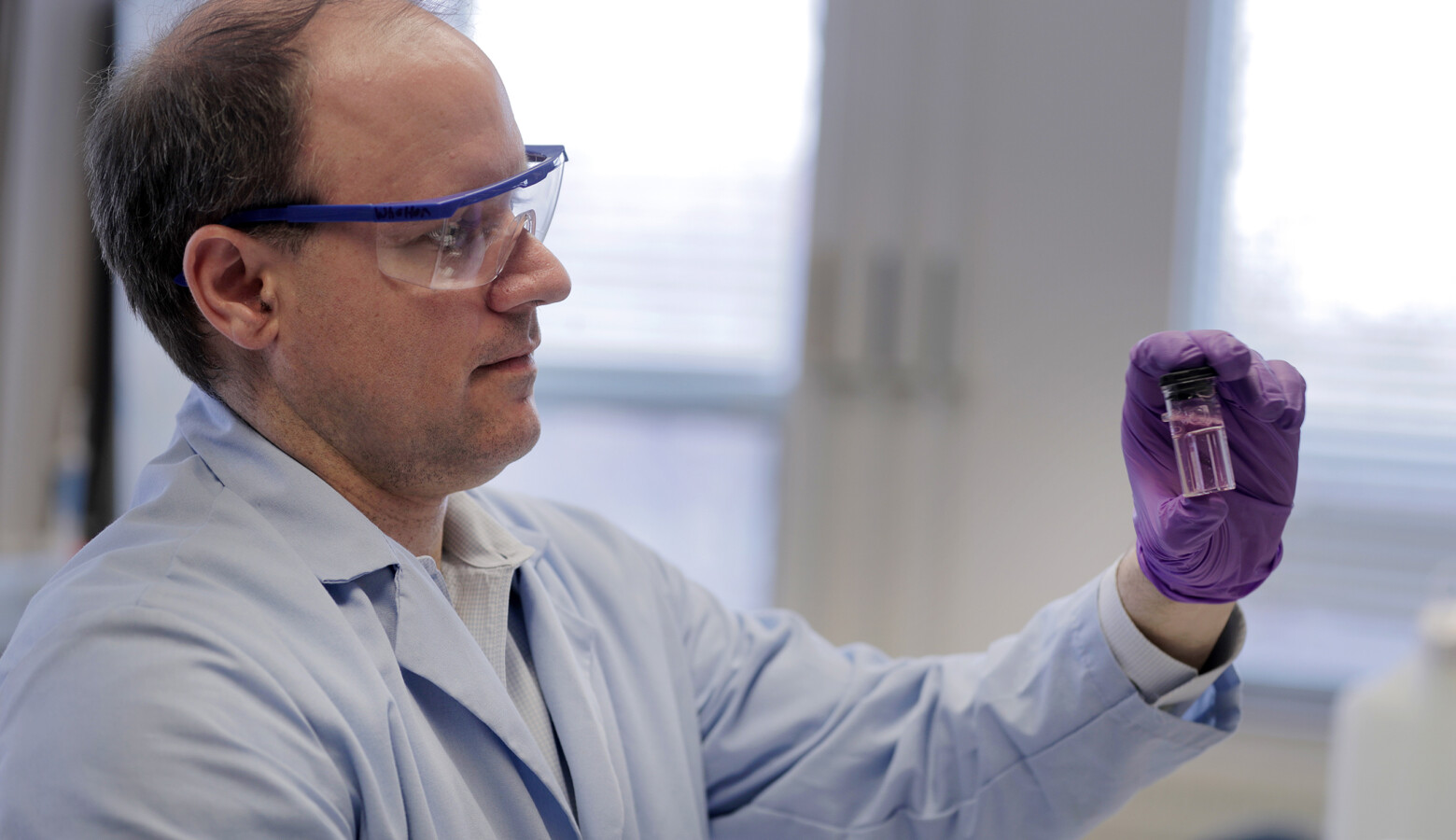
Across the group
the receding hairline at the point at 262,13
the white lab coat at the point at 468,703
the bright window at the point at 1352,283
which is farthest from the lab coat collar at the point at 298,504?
the bright window at the point at 1352,283

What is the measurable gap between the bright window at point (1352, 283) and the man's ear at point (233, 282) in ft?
5.43

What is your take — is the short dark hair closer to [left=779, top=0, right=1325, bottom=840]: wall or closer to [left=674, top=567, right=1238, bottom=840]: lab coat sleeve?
[left=674, top=567, right=1238, bottom=840]: lab coat sleeve

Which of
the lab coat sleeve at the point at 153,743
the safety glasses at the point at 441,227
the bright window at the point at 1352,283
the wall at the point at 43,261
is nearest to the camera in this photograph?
the lab coat sleeve at the point at 153,743

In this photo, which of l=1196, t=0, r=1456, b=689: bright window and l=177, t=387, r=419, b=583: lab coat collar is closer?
l=177, t=387, r=419, b=583: lab coat collar

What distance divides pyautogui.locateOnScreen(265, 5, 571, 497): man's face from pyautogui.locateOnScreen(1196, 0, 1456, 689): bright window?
1.50m

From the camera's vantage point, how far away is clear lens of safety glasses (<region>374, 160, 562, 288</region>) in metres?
0.95

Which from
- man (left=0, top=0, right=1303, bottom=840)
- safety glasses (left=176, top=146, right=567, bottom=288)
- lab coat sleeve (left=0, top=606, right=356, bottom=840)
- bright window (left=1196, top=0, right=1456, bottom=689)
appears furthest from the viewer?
bright window (left=1196, top=0, right=1456, bottom=689)

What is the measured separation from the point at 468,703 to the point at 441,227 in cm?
40

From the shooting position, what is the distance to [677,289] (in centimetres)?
222

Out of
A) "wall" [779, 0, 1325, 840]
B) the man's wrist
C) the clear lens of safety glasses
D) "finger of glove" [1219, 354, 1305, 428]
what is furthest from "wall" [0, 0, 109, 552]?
"finger of glove" [1219, 354, 1305, 428]

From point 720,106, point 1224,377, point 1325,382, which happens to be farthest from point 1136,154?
point 1224,377

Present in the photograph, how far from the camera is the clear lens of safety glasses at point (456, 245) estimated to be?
3.10 feet

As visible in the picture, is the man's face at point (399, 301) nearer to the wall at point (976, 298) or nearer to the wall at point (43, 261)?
the wall at point (976, 298)

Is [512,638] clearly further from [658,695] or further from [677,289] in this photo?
[677,289]
